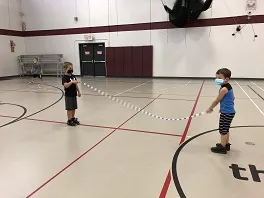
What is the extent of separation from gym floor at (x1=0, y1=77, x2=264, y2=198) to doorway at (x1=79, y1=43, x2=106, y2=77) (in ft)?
36.0

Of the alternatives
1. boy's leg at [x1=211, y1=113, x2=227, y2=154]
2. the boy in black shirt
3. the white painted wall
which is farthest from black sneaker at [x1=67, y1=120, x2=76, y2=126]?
the white painted wall

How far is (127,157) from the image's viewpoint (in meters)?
3.21

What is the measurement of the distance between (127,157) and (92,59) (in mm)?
14045

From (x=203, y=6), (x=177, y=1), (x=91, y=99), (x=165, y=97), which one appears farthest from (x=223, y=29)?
(x=91, y=99)

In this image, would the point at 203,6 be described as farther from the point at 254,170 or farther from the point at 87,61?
the point at 254,170

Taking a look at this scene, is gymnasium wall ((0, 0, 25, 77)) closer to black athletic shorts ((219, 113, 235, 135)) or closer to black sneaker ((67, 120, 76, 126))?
black sneaker ((67, 120, 76, 126))

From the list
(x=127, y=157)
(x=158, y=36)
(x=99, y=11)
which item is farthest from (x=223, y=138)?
(x=99, y=11)

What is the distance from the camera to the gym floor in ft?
7.99

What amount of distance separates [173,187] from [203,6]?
1128 cm

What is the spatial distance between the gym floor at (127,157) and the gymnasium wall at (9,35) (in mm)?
12873

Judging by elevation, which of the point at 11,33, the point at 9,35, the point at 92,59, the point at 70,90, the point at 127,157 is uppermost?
the point at 11,33

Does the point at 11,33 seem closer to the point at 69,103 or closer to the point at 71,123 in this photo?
the point at 69,103

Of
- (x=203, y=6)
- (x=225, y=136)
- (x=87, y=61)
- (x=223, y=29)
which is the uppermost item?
(x=203, y=6)

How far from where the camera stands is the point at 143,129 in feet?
14.6
